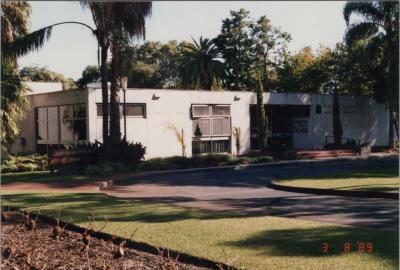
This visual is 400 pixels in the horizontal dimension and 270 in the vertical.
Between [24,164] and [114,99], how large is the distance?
5.41m

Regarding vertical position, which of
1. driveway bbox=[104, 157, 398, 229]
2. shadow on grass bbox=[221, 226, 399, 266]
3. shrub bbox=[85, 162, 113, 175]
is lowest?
driveway bbox=[104, 157, 398, 229]

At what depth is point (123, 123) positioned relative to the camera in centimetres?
2614

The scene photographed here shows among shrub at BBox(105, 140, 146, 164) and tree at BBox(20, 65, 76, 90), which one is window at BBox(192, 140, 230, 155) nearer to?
shrub at BBox(105, 140, 146, 164)

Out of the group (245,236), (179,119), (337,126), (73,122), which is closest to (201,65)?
(337,126)

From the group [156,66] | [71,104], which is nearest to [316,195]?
[71,104]

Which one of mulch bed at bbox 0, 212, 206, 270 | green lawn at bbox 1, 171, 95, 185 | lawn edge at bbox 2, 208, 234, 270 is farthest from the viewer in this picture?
green lawn at bbox 1, 171, 95, 185

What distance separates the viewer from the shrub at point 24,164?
23062 mm

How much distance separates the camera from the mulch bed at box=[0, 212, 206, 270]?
20.4 ft

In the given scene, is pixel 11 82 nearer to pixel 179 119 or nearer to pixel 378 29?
pixel 179 119

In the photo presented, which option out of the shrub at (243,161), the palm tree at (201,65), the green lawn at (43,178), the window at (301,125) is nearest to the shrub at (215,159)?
the shrub at (243,161)

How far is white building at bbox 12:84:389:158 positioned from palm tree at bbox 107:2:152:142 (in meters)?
3.23

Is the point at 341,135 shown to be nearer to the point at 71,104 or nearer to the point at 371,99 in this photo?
the point at 371,99
